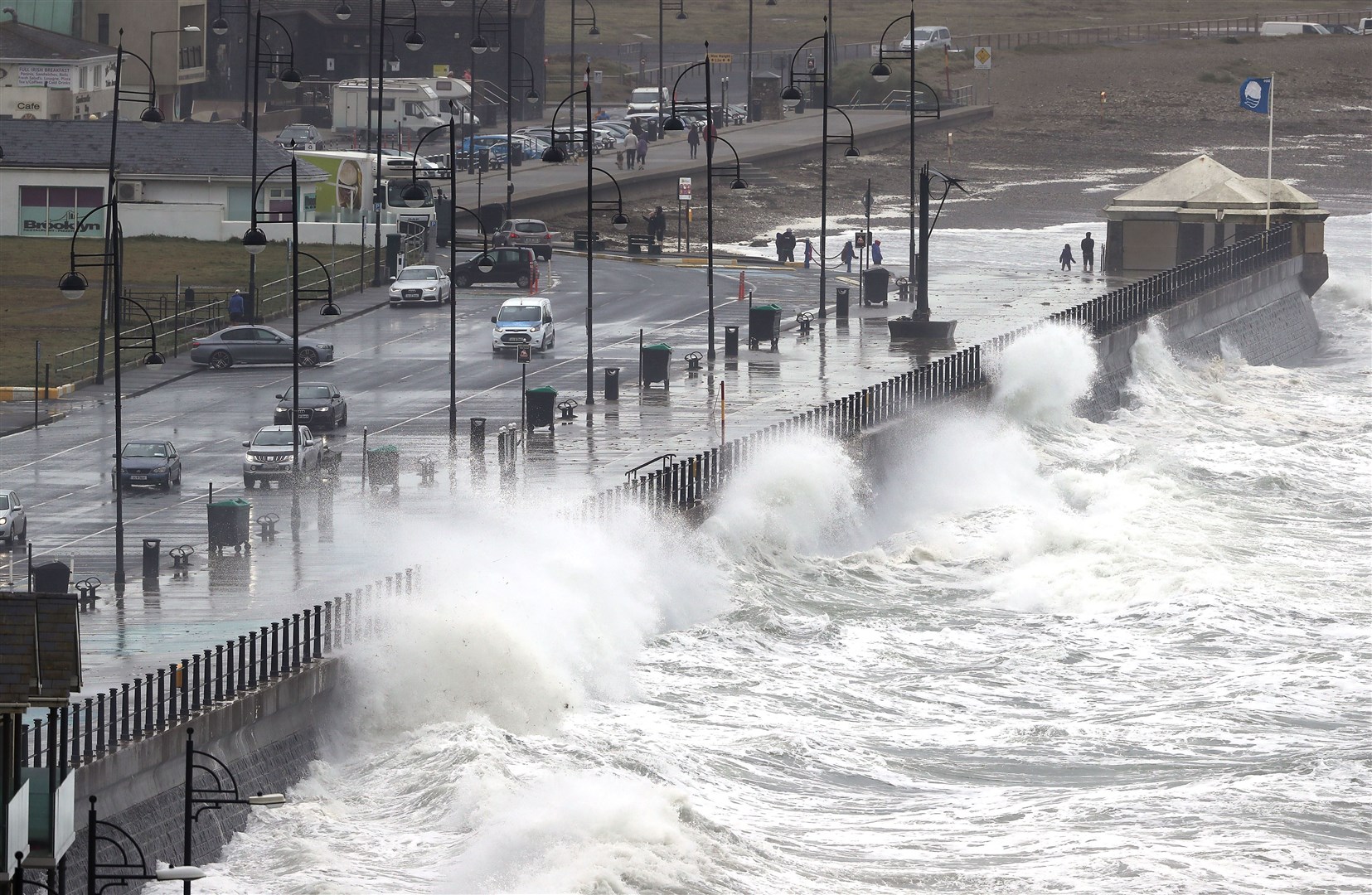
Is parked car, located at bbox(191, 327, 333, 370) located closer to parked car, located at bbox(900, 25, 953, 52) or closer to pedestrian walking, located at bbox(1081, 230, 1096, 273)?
pedestrian walking, located at bbox(1081, 230, 1096, 273)

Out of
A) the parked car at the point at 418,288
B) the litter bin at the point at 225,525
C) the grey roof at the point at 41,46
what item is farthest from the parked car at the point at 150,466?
the grey roof at the point at 41,46

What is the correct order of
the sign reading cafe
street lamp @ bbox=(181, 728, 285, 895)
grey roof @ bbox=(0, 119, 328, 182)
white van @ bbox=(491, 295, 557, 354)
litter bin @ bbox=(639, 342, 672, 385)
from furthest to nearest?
grey roof @ bbox=(0, 119, 328, 182), the sign reading cafe, white van @ bbox=(491, 295, 557, 354), litter bin @ bbox=(639, 342, 672, 385), street lamp @ bbox=(181, 728, 285, 895)

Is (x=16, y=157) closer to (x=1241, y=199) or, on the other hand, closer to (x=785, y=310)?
(x=785, y=310)

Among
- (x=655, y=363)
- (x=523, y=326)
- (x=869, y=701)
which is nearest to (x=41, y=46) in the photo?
(x=523, y=326)

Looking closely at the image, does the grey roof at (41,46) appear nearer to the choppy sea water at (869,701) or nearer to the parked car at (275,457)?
the choppy sea water at (869,701)

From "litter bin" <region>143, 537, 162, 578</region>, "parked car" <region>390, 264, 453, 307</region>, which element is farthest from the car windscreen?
"litter bin" <region>143, 537, 162, 578</region>

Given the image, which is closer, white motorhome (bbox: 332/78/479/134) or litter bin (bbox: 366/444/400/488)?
litter bin (bbox: 366/444/400/488)

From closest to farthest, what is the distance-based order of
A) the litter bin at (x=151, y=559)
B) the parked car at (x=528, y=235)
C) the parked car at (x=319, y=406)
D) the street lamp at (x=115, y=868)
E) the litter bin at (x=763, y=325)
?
the street lamp at (x=115, y=868), the litter bin at (x=151, y=559), the parked car at (x=319, y=406), the litter bin at (x=763, y=325), the parked car at (x=528, y=235)

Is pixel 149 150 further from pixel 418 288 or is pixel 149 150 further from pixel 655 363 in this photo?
pixel 655 363
